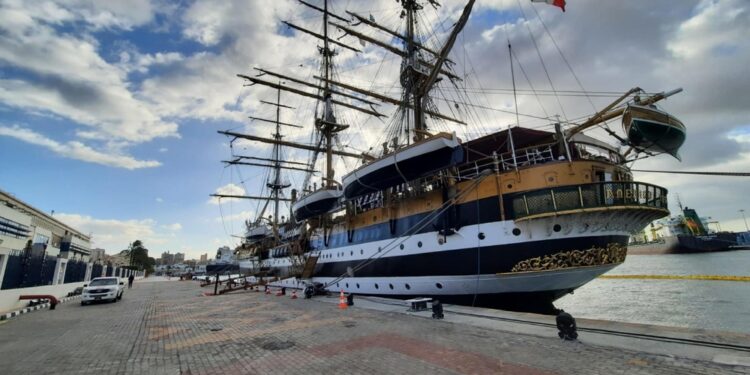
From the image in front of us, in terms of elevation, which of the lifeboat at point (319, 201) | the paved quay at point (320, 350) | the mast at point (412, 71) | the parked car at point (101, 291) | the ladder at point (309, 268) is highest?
the mast at point (412, 71)

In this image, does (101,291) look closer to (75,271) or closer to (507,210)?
(75,271)

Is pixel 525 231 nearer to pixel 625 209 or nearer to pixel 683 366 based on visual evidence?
pixel 625 209

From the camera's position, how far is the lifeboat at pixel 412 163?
10.5 meters

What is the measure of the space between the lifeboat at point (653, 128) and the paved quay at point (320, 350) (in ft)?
22.4

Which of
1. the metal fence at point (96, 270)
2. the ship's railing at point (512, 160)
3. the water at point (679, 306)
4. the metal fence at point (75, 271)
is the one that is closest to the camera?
the ship's railing at point (512, 160)

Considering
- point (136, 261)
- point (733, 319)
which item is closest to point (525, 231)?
point (733, 319)

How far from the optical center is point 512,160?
11.8 m

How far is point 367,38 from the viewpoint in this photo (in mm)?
20906

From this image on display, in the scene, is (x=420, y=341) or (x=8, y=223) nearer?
(x=420, y=341)

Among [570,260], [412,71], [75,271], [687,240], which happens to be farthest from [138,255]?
[687,240]

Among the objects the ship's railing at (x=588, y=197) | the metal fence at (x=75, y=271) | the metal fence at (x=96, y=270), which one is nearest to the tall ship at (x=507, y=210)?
the ship's railing at (x=588, y=197)

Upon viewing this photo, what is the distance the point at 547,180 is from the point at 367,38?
52.0 feet

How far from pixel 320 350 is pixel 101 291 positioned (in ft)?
51.2

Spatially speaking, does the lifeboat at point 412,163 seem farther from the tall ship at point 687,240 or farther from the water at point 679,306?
the tall ship at point 687,240
